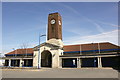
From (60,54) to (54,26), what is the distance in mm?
12059

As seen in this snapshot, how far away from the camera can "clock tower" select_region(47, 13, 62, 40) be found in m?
51.1

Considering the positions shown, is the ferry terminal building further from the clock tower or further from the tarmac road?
the tarmac road

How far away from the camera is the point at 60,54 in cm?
4725

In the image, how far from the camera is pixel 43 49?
4919 cm

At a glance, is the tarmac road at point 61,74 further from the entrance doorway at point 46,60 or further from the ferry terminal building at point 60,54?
the entrance doorway at point 46,60

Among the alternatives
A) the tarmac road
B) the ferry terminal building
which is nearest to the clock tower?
the ferry terminal building

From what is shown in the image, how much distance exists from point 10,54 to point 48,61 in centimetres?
1991

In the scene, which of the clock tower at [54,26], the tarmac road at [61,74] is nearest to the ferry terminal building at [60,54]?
the clock tower at [54,26]

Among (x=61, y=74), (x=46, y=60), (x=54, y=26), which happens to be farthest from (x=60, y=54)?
(x=61, y=74)

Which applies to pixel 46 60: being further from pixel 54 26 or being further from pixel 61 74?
pixel 61 74

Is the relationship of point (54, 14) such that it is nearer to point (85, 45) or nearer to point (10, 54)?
point (85, 45)

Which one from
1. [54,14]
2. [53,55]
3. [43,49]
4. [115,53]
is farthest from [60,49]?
[115,53]

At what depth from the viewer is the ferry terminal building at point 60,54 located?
42094 mm

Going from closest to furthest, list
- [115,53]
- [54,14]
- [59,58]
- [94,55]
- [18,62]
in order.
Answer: [115,53]
[94,55]
[59,58]
[54,14]
[18,62]
